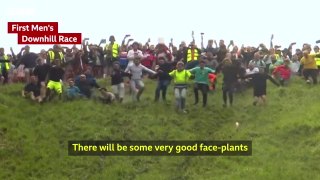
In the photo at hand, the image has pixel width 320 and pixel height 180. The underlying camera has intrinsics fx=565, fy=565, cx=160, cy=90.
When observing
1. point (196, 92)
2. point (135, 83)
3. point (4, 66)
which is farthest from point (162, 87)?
point (4, 66)

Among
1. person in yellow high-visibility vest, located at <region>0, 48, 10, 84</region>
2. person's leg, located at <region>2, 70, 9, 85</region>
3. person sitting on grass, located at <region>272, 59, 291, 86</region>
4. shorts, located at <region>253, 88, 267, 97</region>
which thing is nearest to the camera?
shorts, located at <region>253, 88, 267, 97</region>

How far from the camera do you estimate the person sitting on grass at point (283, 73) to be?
87.7 ft

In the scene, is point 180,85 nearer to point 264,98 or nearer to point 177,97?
point 177,97

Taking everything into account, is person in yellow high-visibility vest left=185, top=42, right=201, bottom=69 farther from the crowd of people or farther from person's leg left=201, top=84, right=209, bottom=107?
person's leg left=201, top=84, right=209, bottom=107

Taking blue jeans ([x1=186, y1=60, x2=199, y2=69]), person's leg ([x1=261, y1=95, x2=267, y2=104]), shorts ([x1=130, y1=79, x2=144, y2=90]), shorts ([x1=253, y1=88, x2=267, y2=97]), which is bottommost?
person's leg ([x1=261, y1=95, x2=267, y2=104])

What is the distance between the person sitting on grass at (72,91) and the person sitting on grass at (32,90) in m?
1.23

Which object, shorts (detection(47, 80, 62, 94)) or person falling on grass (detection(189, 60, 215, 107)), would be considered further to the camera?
shorts (detection(47, 80, 62, 94))

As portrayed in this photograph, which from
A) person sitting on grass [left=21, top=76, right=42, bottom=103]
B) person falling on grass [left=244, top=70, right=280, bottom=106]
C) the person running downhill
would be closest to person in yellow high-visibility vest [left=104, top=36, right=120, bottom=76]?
the person running downhill

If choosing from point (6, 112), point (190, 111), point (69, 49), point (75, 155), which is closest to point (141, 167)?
point (75, 155)

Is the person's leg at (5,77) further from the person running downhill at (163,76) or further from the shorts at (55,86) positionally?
the person running downhill at (163,76)

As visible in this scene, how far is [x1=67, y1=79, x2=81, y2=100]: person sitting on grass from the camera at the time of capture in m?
23.5

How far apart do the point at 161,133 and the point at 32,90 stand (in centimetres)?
639

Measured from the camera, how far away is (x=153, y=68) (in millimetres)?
26922

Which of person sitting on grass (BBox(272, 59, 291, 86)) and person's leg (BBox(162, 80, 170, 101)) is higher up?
person sitting on grass (BBox(272, 59, 291, 86))
